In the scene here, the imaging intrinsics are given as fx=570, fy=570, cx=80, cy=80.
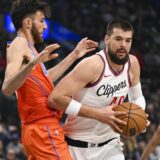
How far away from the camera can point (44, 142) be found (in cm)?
507

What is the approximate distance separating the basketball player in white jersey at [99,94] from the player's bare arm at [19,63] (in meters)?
0.47

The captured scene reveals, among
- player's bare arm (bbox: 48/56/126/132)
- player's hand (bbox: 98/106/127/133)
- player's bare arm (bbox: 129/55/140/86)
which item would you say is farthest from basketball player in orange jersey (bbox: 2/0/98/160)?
player's bare arm (bbox: 129/55/140/86)

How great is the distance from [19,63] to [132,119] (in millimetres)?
1142

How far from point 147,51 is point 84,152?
46.3 feet

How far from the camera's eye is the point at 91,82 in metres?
5.28

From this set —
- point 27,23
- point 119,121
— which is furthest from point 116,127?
point 27,23

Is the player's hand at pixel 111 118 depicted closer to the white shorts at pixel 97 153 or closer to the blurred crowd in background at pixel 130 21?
the white shorts at pixel 97 153

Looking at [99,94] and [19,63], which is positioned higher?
[19,63]

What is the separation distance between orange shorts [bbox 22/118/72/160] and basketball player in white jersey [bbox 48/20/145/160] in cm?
21

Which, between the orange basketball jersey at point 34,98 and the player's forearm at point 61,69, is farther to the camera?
the player's forearm at point 61,69

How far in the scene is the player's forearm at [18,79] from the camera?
15.0ft

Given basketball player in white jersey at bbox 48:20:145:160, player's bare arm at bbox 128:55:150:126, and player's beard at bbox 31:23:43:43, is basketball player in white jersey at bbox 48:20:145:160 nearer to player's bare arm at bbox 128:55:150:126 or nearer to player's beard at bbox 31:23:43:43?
player's bare arm at bbox 128:55:150:126

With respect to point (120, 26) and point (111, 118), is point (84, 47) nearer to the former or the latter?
point (120, 26)

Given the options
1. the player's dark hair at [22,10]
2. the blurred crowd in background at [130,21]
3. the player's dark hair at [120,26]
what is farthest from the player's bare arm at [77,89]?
the blurred crowd in background at [130,21]
